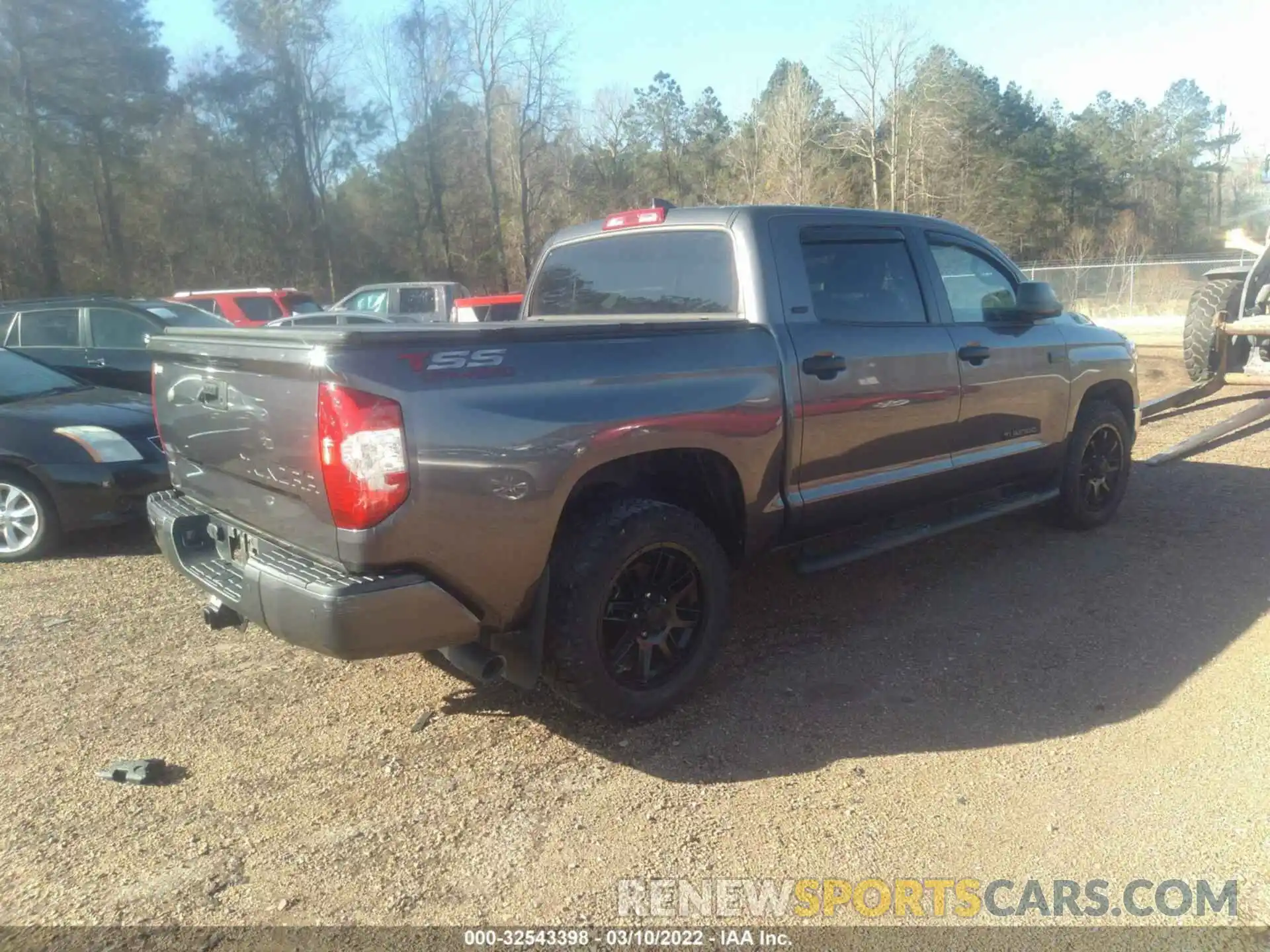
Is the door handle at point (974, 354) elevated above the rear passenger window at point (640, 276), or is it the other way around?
the rear passenger window at point (640, 276)

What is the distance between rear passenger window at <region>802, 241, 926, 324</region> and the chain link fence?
26.8 meters

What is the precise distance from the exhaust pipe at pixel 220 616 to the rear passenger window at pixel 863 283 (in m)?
2.68

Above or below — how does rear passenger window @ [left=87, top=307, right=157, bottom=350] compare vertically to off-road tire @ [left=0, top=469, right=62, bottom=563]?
above

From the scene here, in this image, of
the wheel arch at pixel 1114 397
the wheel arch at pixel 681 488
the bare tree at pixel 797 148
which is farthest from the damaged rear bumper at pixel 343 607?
the bare tree at pixel 797 148

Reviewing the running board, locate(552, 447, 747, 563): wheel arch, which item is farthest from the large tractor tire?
locate(552, 447, 747, 563): wheel arch

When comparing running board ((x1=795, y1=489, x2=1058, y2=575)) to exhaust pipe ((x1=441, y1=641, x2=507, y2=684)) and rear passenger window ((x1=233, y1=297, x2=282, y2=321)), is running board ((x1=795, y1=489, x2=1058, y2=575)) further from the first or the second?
rear passenger window ((x1=233, y1=297, x2=282, y2=321))

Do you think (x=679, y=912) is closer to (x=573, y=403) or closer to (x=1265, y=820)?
(x=573, y=403)

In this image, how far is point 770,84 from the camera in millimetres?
52969

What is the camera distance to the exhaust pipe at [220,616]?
3.55 meters

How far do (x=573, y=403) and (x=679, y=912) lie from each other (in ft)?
5.22

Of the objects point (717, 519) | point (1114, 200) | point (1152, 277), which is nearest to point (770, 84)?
point (1114, 200)

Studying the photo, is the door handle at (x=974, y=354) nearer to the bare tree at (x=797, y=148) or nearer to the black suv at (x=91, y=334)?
the black suv at (x=91, y=334)

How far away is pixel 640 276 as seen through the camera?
4527 millimetres

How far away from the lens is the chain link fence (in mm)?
29000
